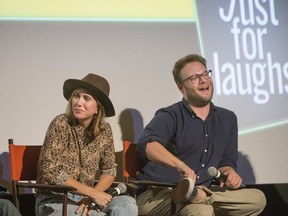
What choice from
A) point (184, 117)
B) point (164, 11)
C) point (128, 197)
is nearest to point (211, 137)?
point (184, 117)

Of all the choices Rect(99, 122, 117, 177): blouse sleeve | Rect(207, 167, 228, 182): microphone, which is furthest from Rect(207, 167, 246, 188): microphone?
Rect(99, 122, 117, 177): blouse sleeve

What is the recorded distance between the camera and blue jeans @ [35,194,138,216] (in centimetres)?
337

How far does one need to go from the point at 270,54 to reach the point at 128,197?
1.76 meters

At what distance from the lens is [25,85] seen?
414 centimetres

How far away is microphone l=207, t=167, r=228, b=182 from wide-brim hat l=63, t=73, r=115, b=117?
25.8 inches

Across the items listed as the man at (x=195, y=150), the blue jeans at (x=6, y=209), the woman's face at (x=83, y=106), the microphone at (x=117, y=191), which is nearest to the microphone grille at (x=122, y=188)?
the microphone at (x=117, y=191)

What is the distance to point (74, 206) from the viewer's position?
11.3 ft

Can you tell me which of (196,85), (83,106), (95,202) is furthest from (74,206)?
(196,85)

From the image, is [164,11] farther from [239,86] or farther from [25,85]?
[25,85]

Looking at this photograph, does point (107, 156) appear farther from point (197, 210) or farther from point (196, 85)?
point (196, 85)

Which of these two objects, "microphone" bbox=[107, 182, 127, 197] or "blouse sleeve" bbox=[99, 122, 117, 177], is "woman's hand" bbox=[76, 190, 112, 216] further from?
"blouse sleeve" bbox=[99, 122, 117, 177]

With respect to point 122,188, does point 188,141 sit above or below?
above

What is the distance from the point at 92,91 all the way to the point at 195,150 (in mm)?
725

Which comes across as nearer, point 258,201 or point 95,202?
point 95,202
